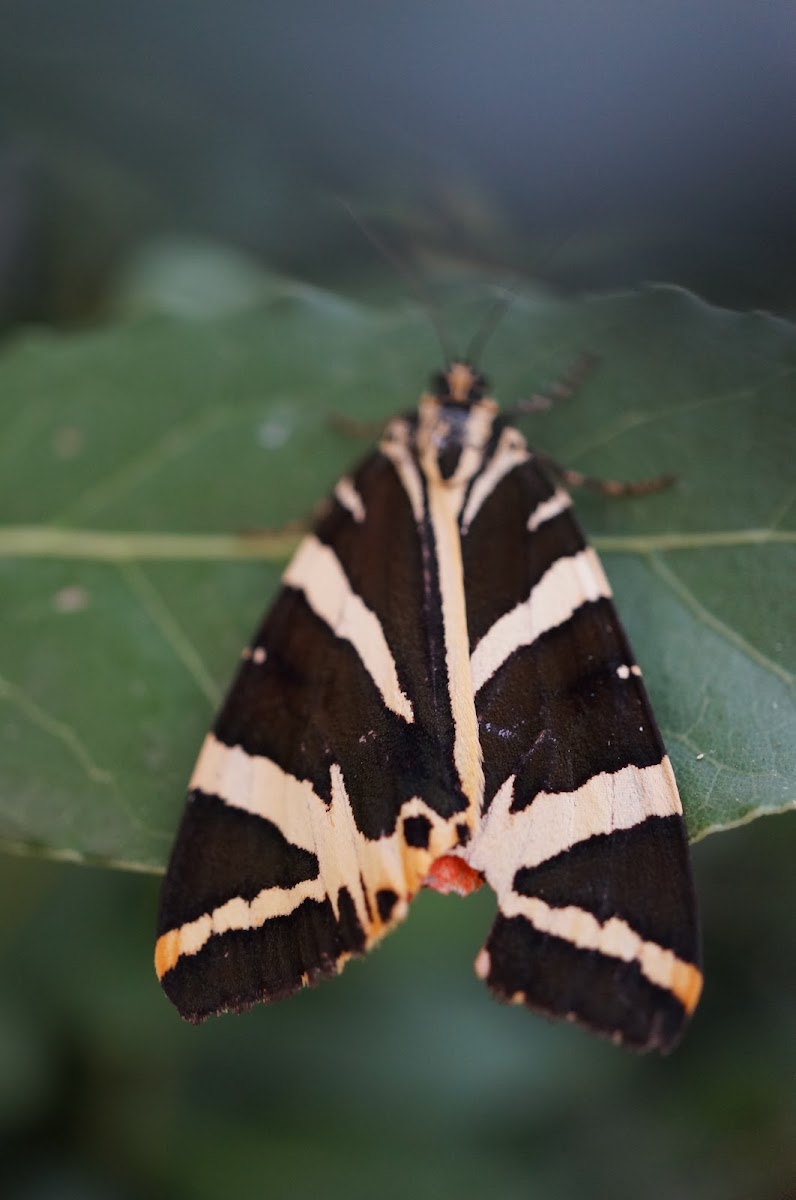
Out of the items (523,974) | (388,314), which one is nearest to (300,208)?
(388,314)

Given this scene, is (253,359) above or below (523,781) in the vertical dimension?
above

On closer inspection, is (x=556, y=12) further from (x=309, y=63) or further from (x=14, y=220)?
(x=14, y=220)

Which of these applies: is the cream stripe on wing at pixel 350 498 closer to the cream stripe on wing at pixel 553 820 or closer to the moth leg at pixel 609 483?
the moth leg at pixel 609 483

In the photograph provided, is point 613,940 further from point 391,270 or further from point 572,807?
point 391,270

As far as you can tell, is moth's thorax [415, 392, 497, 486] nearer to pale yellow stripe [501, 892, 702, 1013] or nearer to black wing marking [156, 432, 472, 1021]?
black wing marking [156, 432, 472, 1021]

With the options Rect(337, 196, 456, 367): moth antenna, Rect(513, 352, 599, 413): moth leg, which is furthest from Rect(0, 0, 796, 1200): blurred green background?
Rect(513, 352, 599, 413): moth leg

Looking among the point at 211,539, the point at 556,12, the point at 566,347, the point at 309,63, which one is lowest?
the point at 211,539

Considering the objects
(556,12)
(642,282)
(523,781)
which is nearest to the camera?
(556,12)

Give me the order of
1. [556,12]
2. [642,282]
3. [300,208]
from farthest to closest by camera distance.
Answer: [300,208], [642,282], [556,12]
